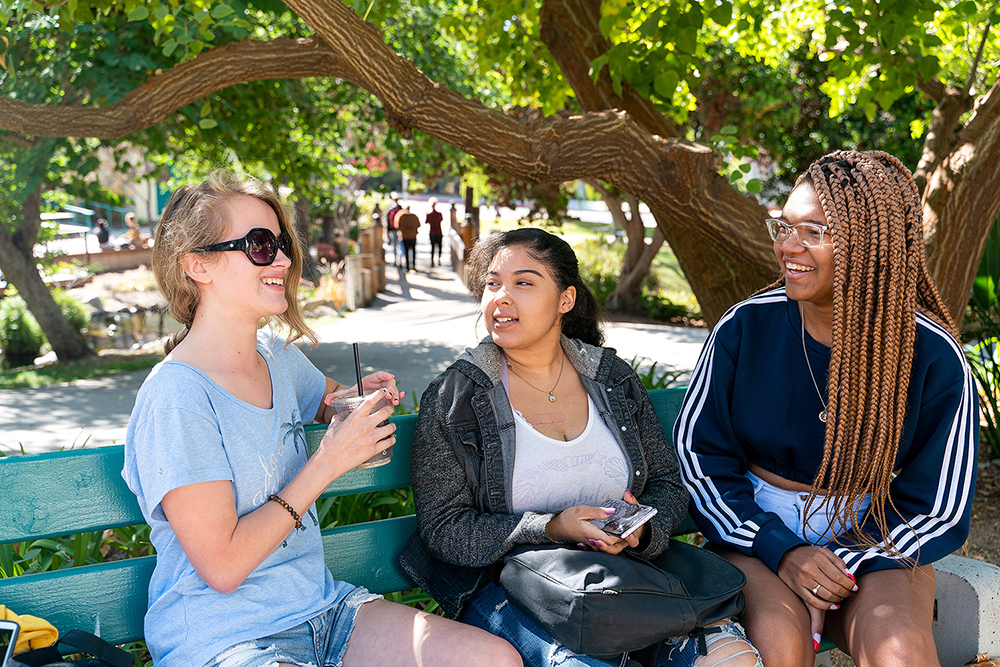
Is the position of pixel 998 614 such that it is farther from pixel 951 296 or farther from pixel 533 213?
pixel 533 213

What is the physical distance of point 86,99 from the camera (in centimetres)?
782

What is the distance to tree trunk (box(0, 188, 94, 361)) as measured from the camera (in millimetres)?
10609

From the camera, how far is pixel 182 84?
4023 mm

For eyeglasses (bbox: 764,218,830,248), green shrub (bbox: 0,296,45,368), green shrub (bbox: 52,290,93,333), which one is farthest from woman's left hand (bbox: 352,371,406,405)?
green shrub (bbox: 52,290,93,333)

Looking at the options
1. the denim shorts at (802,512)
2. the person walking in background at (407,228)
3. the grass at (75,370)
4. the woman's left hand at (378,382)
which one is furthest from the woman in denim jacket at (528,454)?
the person walking in background at (407,228)

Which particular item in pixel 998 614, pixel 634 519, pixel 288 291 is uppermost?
pixel 288 291

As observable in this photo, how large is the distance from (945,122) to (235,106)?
610 cm

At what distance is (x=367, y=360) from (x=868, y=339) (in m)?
7.52

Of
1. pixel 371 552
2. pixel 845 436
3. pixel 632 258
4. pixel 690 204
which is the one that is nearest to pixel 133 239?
pixel 632 258

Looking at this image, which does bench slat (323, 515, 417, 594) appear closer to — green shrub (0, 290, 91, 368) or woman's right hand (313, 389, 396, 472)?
woman's right hand (313, 389, 396, 472)

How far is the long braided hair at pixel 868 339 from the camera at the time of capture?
227 cm

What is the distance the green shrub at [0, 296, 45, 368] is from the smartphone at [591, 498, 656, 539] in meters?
12.9


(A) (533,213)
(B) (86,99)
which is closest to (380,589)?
(B) (86,99)

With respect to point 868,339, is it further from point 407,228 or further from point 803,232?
point 407,228
